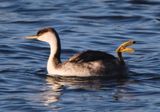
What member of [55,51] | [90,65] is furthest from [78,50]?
[90,65]

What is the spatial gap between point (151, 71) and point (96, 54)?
1308mm

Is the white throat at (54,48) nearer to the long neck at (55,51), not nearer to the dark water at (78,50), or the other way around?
the long neck at (55,51)

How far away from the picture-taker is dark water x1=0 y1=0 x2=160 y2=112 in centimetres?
1571

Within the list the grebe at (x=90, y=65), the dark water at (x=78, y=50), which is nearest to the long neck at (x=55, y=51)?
the grebe at (x=90, y=65)

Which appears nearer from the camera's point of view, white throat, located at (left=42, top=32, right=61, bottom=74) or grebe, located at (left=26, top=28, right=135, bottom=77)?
grebe, located at (left=26, top=28, right=135, bottom=77)

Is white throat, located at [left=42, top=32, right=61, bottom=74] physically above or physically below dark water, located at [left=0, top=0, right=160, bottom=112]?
above

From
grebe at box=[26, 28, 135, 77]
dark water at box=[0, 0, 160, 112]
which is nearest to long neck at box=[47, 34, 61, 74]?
grebe at box=[26, 28, 135, 77]

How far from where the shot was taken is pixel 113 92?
16.6 metres

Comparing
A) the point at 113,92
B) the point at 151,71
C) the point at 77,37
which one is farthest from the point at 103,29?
the point at 113,92

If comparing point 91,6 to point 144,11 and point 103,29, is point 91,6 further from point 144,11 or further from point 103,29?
point 103,29

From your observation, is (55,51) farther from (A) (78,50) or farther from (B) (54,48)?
(A) (78,50)

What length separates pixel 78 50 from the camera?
20.8m

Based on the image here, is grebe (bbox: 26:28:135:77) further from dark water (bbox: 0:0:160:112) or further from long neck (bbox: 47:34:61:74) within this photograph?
dark water (bbox: 0:0:160:112)

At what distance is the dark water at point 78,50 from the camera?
619 inches
